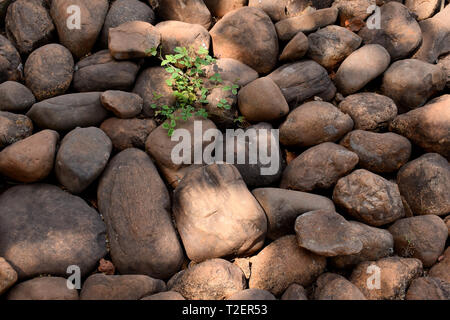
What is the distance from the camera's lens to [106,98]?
3.34 meters

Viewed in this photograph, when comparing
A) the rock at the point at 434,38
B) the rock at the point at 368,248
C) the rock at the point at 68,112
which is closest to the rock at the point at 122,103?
the rock at the point at 68,112

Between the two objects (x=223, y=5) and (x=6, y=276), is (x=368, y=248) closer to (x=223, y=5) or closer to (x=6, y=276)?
(x=6, y=276)

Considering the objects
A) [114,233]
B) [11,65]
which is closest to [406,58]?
[114,233]

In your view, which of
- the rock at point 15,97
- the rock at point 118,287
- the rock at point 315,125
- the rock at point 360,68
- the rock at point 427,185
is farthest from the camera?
the rock at point 360,68

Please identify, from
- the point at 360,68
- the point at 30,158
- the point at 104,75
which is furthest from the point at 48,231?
the point at 360,68

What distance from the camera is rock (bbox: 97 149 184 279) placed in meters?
2.94

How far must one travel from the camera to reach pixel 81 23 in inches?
145

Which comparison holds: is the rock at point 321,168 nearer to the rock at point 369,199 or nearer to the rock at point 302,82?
the rock at point 369,199

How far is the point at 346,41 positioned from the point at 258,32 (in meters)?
0.95

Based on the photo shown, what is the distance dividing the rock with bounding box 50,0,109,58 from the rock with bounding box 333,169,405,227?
8.98 ft

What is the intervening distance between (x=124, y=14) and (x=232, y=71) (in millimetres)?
1247

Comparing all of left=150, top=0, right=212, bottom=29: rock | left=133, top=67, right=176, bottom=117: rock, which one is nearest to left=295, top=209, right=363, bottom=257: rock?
left=133, top=67, right=176, bottom=117: rock

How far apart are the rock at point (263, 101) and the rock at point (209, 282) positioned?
1.49 meters

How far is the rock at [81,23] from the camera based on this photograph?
3676 mm
